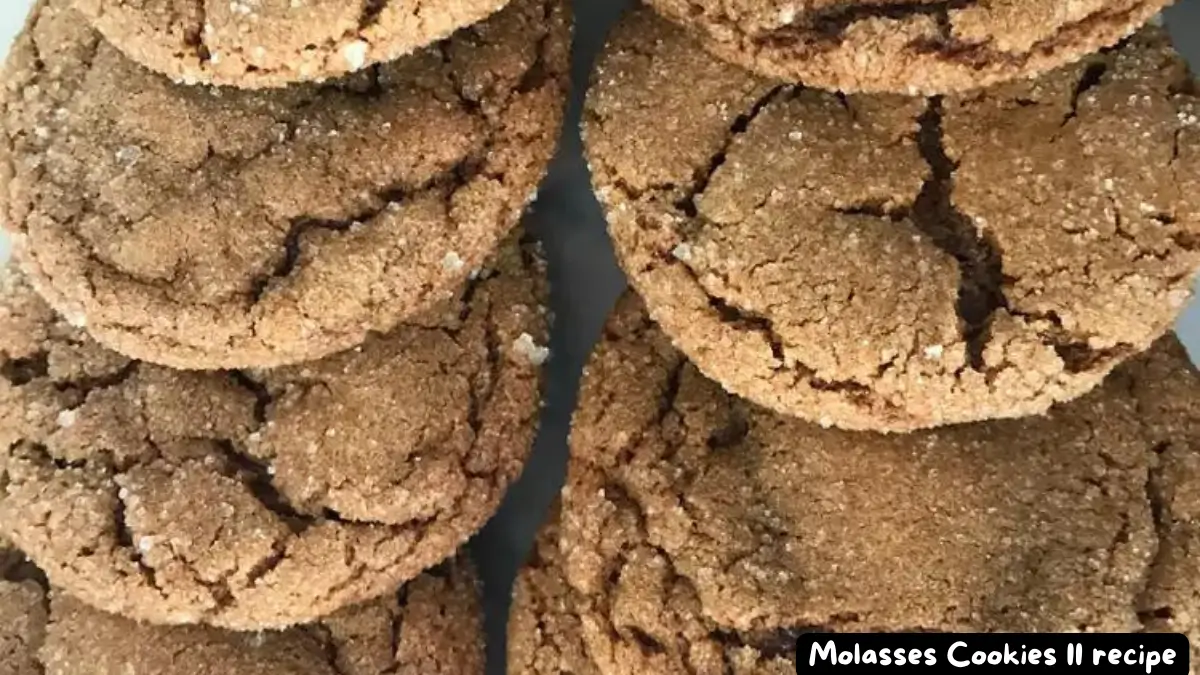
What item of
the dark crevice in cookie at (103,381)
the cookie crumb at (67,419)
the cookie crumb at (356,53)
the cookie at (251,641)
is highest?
the cookie crumb at (356,53)

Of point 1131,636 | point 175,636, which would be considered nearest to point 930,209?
point 1131,636

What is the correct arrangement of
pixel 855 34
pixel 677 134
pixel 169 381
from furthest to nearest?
pixel 169 381
pixel 677 134
pixel 855 34

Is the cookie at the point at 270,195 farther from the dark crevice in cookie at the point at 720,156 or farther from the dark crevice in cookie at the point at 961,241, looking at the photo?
the dark crevice in cookie at the point at 961,241

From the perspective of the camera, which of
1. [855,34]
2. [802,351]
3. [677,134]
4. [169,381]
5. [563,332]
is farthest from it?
[563,332]

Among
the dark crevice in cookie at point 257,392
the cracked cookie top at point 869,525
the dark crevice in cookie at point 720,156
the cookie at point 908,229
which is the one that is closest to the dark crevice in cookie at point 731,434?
the cracked cookie top at point 869,525

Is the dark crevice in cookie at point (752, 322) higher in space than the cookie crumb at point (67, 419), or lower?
higher

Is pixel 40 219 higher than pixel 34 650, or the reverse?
pixel 40 219

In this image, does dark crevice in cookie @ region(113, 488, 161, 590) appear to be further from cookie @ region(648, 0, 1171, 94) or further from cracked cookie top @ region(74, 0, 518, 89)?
cookie @ region(648, 0, 1171, 94)

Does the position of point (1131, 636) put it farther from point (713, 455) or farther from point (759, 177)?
point (759, 177)
